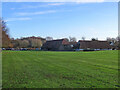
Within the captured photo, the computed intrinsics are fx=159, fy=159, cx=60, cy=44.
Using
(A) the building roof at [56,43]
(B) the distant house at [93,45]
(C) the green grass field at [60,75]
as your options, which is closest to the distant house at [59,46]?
(A) the building roof at [56,43]

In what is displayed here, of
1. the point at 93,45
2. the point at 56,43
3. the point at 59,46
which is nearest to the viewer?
the point at 93,45

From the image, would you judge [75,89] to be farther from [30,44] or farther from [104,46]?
[30,44]

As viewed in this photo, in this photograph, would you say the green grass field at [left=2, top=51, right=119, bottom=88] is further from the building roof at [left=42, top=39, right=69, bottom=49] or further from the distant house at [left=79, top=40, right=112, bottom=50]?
the building roof at [left=42, top=39, right=69, bottom=49]

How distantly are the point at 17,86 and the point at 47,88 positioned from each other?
1605 millimetres

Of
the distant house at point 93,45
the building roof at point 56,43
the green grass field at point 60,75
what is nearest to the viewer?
the green grass field at point 60,75

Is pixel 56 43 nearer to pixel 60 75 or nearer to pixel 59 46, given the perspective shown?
pixel 59 46

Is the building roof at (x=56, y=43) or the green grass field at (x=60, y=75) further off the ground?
the building roof at (x=56, y=43)

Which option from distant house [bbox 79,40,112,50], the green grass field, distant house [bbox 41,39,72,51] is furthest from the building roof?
the green grass field

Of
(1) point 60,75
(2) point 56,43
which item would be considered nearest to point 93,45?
(2) point 56,43

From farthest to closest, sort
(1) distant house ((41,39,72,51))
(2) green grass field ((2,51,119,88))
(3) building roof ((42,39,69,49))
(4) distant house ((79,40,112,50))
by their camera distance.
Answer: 1. (3) building roof ((42,39,69,49))
2. (1) distant house ((41,39,72,51))
3. (4) distant house ((79,40,112,50))
4. (2) green grass field ((2,51,119,88))

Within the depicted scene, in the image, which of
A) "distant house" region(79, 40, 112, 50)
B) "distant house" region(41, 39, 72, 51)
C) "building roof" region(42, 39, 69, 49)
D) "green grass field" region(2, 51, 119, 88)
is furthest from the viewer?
"building roof" region(42, 39, 69, 49)

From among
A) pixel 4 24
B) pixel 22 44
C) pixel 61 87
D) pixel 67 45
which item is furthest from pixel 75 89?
pixel 22 44

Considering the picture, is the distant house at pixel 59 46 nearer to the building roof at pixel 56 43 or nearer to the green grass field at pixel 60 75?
the building roof at pixel 56 43

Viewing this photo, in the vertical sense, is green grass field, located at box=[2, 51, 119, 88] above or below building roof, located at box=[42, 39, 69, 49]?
below
